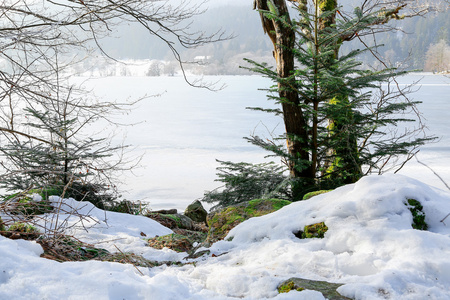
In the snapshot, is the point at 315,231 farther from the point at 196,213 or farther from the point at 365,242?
the point at 196,213

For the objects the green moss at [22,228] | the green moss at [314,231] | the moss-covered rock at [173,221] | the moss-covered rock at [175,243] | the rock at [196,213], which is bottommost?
the rock at [196,213]

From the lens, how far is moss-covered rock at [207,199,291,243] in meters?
3.63

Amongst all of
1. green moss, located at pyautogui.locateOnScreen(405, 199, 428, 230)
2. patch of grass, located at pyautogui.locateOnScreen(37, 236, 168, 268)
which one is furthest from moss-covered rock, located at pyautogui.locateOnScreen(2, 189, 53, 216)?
green moss, located at pyautogui.locateOnScreen(405, 199, 428, 230)

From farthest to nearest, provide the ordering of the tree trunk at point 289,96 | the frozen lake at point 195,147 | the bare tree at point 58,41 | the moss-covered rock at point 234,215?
the frozen lake at point 195,147 → the tree trunk at point 289,96 → the bare tree at point 58,41 → the moss-covered rock at point 234,215

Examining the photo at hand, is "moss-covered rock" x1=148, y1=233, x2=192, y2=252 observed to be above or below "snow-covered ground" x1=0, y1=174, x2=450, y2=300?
below

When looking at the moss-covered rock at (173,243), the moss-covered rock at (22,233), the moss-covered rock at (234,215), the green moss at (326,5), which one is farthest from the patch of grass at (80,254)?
the green moss at (326,5)

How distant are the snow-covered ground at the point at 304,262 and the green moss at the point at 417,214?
0.04 metres

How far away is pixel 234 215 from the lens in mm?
3844

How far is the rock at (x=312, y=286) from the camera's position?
1.94m

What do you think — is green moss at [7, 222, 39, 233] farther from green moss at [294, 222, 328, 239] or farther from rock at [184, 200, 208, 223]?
rock at [184, 200, 208, 223]

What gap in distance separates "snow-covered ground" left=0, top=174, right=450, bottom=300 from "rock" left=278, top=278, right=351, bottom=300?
49 millimetres

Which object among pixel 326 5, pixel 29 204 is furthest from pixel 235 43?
pixel 29 204

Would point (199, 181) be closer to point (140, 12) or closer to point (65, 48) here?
point (65, 48)

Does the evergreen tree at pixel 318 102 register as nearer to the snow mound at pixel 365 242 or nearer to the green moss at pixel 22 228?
the snow mound at pixel 365 242
